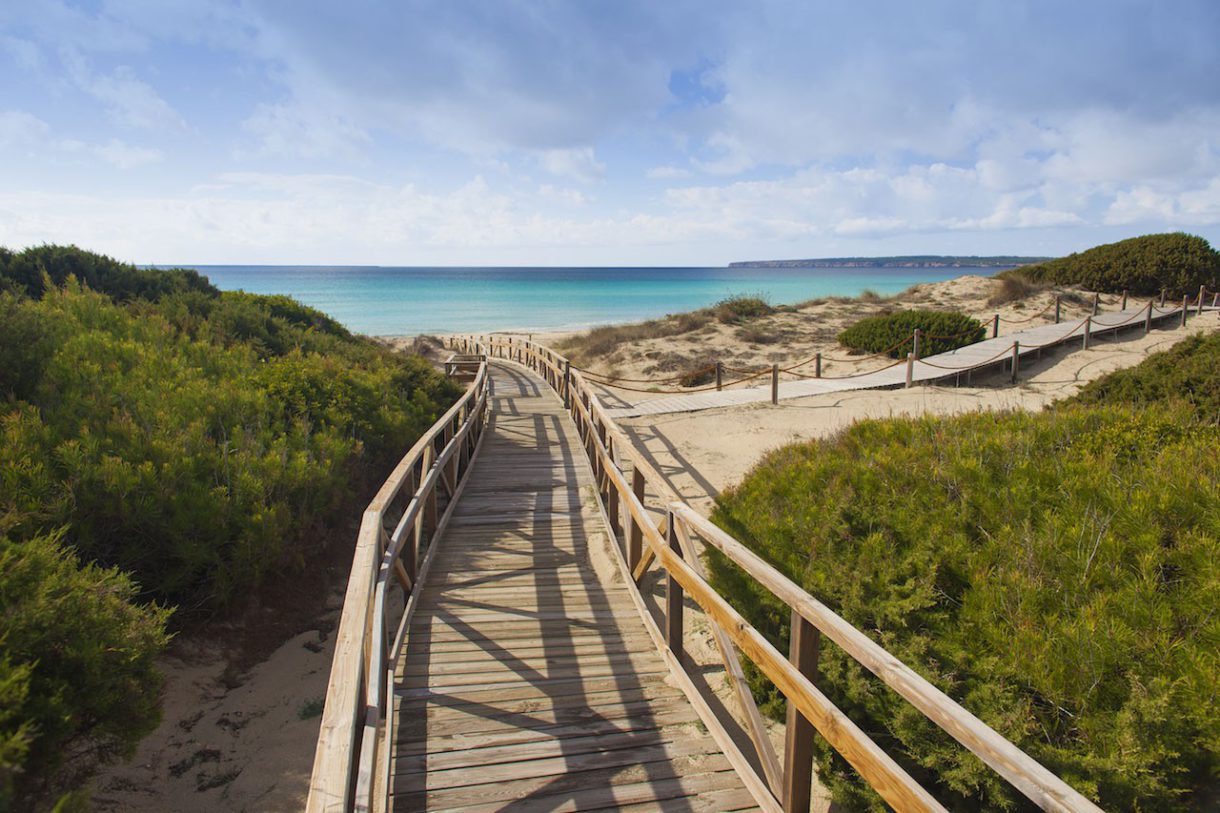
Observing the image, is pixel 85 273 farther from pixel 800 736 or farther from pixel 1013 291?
pixel 1013 291

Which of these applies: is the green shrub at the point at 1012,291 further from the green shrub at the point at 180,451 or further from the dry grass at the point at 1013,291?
the green shrub at the point at 180,451

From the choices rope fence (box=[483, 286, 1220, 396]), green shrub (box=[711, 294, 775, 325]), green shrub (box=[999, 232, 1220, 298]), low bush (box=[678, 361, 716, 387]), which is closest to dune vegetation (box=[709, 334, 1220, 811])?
rope fence (box=[483, 286, 1220, 396])

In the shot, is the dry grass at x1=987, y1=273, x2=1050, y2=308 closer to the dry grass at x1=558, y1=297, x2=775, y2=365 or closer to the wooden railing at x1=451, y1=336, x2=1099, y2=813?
the dry grass at x1=558, y1=297, x2=775, y2=365

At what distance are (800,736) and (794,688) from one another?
10.0 inches

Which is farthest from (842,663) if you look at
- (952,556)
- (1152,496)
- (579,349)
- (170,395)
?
(579,349)

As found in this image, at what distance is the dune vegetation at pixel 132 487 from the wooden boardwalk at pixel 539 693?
1301 mm

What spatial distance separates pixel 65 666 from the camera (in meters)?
2.68

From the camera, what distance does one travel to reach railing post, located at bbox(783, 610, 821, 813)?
8.46 ft

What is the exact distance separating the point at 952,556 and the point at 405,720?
3282mm

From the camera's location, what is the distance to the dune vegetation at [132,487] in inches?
106

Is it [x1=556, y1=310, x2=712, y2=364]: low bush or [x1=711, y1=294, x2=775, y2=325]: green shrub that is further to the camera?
[x1=711, y1=294, x2=775, y2=325]: green shrub

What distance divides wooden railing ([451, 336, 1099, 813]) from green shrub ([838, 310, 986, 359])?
536 inches

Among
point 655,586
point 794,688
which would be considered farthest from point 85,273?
point 794,688

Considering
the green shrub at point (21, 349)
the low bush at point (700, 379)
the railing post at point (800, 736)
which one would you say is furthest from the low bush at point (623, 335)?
the railing post at point (800, 736)
